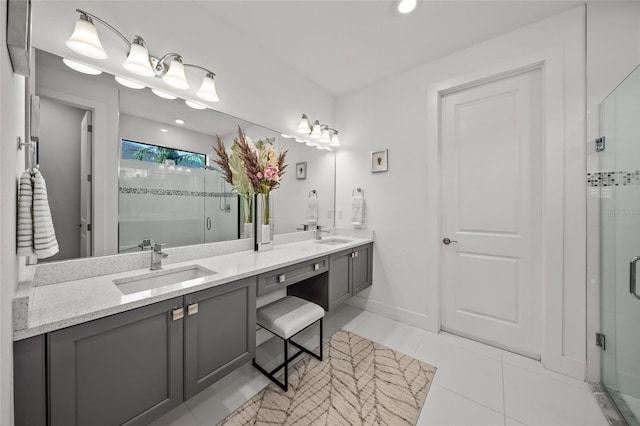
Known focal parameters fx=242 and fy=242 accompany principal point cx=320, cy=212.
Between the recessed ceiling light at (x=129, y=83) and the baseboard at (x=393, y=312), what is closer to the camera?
the recessed ceiling light at (x=129, y=83)

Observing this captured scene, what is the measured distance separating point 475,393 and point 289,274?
147 cm

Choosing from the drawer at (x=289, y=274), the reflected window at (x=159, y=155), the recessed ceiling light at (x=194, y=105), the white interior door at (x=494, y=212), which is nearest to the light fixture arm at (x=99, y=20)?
the recessed ceiling light at (x=194, y=105)

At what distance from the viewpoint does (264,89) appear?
223cm

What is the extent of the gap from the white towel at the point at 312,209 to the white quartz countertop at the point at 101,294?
113cm

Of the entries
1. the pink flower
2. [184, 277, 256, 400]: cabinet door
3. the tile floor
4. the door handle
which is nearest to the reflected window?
the pink flower

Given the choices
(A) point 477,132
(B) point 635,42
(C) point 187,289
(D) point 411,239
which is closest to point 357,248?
(D) point 411,239

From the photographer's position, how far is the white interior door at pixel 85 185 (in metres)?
1.28

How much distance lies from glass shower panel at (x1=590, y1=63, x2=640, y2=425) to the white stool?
187cm

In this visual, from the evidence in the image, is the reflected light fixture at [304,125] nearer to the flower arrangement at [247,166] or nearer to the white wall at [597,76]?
the flower arrangement at [247,166]

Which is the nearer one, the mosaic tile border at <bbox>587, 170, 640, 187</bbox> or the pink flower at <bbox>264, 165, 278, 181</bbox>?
the mosaic tile border at <bbox>587, 170, 640, 187</bbox>

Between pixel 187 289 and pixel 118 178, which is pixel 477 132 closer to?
pixel 187 289

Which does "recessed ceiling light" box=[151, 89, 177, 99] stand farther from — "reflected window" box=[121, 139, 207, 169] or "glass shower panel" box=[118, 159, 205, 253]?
"glass shower panel" box=[118, 159, 205, 253]

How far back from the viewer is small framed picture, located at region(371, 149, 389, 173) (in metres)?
2.63

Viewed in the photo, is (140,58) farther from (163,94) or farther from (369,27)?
(369,27)
